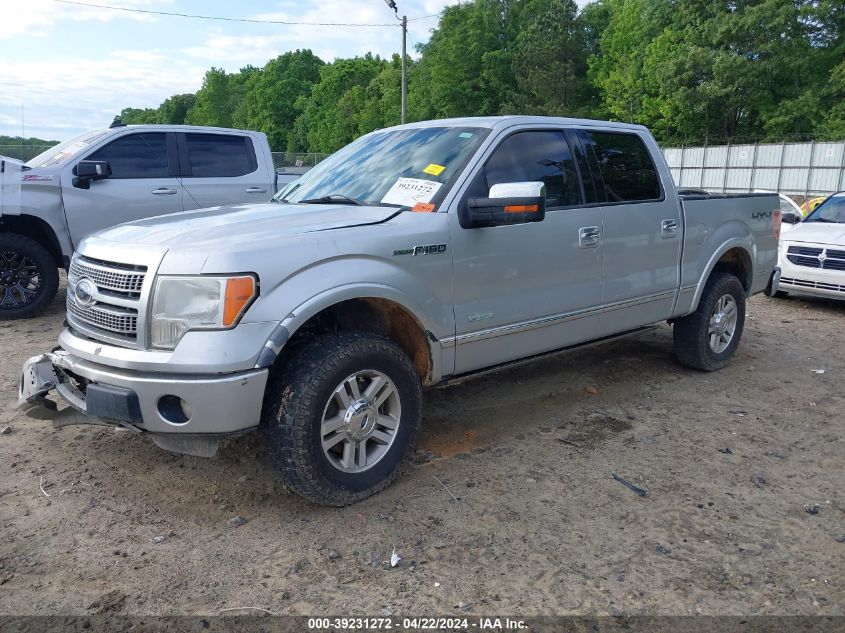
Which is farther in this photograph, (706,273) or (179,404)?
(706,273)

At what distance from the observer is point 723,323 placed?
5891 millimetres

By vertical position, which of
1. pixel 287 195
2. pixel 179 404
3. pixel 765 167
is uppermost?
pixel 765 167

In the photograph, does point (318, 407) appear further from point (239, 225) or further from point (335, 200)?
point (335, 200)

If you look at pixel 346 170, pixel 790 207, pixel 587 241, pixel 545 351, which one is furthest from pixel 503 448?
pixel 790 207

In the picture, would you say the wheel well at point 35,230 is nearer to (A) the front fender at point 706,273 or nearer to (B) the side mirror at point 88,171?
(B) the side mirror at point 88,171

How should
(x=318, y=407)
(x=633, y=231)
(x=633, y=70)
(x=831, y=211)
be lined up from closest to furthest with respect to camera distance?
(x=318, y=407) → (x=633, y=231) → (x=831, y=211) → (x=633, y=70)

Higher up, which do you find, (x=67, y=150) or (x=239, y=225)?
(x=67, y=150)

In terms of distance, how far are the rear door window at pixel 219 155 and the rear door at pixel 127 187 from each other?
0.73 feet

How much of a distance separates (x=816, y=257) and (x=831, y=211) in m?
1.43

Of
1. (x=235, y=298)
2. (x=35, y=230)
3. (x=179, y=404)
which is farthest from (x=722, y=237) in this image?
(x=35, y=230)

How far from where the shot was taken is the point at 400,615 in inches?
105

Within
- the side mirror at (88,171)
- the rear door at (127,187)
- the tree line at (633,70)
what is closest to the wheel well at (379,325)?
the side mirror at (88,171)

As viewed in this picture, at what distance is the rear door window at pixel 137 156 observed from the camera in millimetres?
7730

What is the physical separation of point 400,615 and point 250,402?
1079 millimetres
